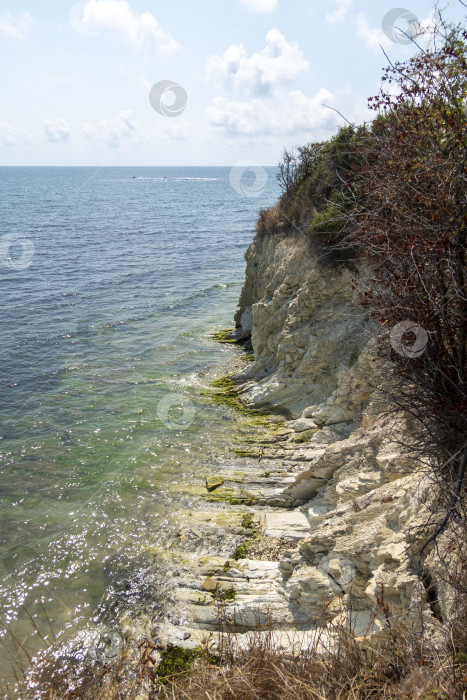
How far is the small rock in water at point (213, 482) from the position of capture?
15023 millimetres

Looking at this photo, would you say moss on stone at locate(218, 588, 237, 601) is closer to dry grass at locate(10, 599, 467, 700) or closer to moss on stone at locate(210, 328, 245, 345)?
dry grass at locate(10, 599, 467, 700)

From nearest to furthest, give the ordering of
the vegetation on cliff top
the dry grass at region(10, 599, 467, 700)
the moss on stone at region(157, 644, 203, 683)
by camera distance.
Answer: the dry grass at region(10, 599, 467, 700) → the vegetation on cliff top → the moss on stone at region(157, 644, 203, 683)

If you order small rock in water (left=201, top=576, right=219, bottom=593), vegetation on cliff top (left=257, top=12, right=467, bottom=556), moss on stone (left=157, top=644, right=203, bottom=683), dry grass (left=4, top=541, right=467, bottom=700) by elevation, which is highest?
vegetation on cliff top (left=257, top=12, right=467, bottom=556)

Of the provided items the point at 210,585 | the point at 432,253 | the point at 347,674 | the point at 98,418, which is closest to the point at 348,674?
the point at 347,674

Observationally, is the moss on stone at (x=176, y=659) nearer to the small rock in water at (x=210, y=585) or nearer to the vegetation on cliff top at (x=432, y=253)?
the small rock in water at (x=210, y=585)

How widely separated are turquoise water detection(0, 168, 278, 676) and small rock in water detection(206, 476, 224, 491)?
84 centimetres

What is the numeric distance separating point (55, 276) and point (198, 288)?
1372cm

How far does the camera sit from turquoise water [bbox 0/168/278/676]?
12.5m

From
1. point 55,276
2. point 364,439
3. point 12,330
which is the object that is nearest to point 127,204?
point 55,276

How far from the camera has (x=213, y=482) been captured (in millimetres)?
15172

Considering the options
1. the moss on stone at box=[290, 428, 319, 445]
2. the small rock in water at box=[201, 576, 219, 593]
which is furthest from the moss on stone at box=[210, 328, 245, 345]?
the small rock in water at box=[201, 576, 219, 593]

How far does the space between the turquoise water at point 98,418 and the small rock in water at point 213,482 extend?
0.84 meters

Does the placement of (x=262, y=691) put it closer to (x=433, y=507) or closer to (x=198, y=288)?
(x=433, y=507)

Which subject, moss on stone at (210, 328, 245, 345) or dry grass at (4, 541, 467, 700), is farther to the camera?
moss on stone at (210, 328, 245, 345)
